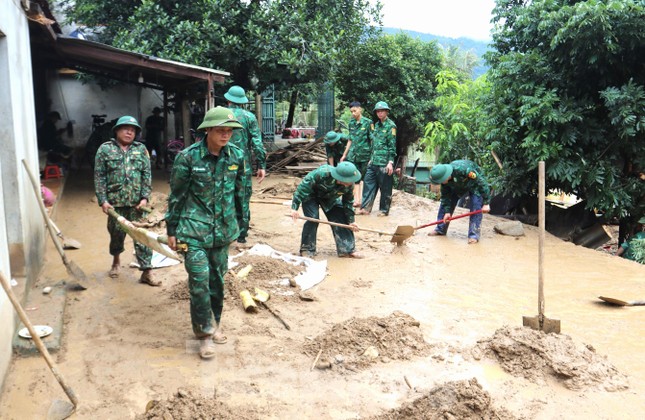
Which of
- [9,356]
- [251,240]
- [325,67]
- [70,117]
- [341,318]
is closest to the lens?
[9,356]

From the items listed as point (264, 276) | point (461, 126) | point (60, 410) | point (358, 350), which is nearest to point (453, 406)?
point (358, 350)

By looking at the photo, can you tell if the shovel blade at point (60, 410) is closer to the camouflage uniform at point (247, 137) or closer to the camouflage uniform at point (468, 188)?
the camouflage uniform at point (247, 137)

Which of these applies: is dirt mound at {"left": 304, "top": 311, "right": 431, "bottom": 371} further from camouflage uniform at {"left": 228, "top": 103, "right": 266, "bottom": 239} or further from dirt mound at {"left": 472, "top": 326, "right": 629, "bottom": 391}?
camouflage uniform at {"left": 228, "top": 103, "right": 266, "bottom": 239}

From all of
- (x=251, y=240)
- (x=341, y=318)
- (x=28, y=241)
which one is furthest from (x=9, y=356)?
(x=251, y=240)

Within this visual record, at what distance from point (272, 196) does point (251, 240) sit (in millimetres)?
3945

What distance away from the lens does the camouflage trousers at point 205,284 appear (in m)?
4.23

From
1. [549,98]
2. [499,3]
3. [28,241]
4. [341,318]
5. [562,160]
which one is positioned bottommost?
[341,318]

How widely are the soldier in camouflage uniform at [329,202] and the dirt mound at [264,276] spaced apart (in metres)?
0.67

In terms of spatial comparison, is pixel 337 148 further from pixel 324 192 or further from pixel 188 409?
pixel 188 409

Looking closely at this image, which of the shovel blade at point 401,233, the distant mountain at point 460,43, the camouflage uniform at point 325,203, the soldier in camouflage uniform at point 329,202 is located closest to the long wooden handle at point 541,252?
the soldier in camouflage uniform at point 329,202

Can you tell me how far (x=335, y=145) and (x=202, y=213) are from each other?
6871 millimetres

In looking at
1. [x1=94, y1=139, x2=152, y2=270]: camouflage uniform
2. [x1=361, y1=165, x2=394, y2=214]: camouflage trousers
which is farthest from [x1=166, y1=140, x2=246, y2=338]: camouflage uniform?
[x1=361, y1=165, x2=394, y2=214]: camouflage trousers

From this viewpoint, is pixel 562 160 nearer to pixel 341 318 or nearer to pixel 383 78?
pixel 341 318

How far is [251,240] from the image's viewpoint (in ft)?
26.3
